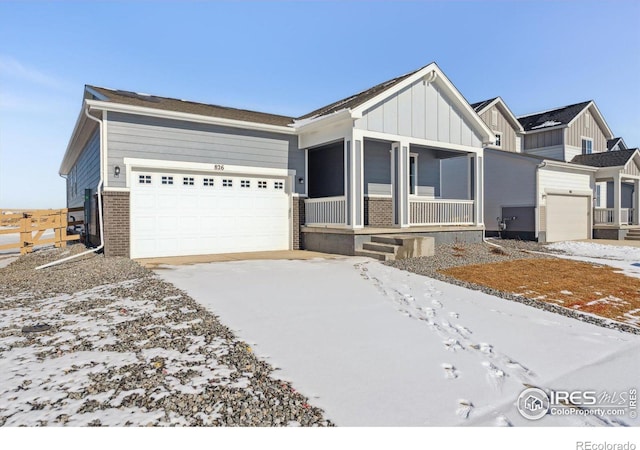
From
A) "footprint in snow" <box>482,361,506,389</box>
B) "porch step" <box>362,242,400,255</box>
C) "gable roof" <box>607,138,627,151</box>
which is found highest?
"gable roof" <box>607,138,627,151</box>

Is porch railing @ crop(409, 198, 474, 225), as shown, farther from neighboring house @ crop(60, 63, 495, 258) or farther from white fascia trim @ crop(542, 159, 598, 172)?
white fascia trim @ crop(542, 159, 598, 172)

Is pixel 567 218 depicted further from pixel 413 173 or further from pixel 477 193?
pixel 413 173

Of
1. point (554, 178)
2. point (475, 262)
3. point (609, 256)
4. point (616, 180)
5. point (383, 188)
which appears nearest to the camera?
point (475, 262)

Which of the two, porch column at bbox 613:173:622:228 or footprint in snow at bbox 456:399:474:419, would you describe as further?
porch column at bbox 613:173:622:228

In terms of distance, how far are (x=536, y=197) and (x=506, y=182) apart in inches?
62.8

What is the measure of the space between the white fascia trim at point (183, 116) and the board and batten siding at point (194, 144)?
152 mm

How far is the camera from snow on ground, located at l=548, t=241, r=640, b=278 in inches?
351

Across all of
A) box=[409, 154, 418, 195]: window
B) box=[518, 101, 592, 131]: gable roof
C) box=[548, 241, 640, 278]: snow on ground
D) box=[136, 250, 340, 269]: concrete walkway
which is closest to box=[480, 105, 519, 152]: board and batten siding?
box=[518, 101, 592, 131]: gable roof

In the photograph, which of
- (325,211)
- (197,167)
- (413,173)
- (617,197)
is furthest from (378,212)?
(617,197)

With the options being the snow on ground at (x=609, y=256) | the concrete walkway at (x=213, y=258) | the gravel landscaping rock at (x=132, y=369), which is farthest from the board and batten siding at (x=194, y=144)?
the snow on ground at (x=609, y=256)

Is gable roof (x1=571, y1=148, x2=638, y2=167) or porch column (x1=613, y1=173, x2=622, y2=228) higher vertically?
gable roof (x1=571, y1=148, x2=638, y2=167)

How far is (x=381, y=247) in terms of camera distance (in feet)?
31.1

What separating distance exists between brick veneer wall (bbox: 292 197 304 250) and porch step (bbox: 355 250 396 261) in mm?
2647
